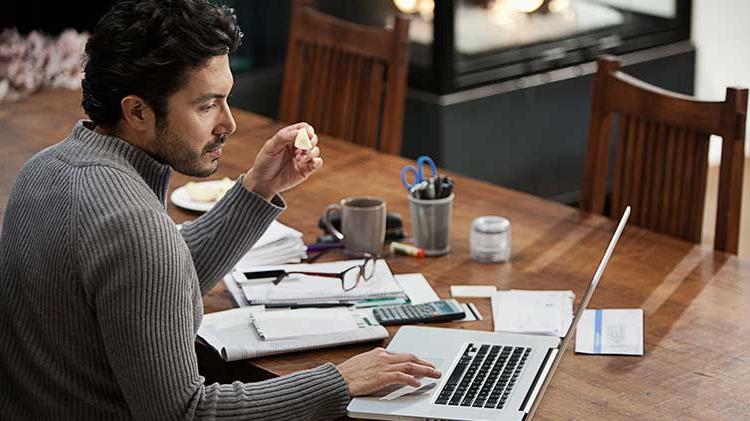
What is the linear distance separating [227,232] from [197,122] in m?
0.37

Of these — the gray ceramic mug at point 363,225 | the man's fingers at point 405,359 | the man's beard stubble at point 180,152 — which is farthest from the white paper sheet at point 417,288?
the man's beard stubble at point 180,152

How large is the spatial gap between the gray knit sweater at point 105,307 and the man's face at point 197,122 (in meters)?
0.04

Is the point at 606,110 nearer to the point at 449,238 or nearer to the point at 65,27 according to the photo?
the point at 449,238

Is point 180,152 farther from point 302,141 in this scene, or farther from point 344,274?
Result: point 344,274

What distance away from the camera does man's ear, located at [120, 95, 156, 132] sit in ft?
5.87

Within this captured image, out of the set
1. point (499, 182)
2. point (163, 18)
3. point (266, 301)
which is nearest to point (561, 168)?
point (499, 182)

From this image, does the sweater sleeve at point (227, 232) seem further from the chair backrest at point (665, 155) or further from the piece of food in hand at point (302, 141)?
the chair backrest at point (665, 155)

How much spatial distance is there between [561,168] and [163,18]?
3.14 m

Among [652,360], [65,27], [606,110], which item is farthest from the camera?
[65,27]

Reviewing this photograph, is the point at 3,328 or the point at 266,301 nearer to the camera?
the point at 3,328

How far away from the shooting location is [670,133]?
265cm

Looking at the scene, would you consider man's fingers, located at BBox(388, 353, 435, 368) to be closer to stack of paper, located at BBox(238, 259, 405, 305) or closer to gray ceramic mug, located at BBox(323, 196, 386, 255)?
stack of paper, located at BBox(238, 259, 405, 305)

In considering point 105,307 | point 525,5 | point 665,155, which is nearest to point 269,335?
point 105,307

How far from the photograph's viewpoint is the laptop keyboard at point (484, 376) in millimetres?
1821
